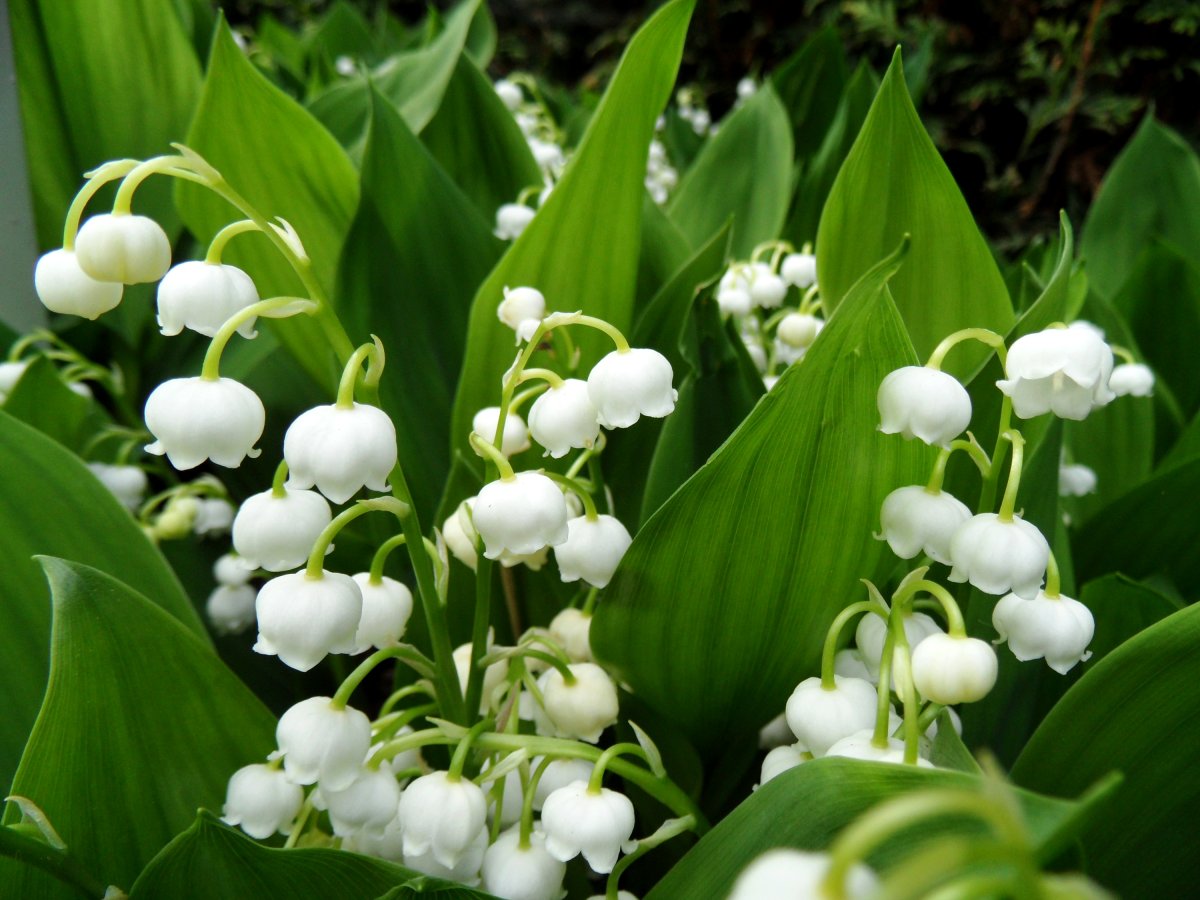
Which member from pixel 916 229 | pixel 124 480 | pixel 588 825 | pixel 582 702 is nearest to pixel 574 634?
pixel 582 702

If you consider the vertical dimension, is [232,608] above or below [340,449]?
below

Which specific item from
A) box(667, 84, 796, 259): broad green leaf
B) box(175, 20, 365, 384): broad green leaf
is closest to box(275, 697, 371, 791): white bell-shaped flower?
box(175, 20, 365, 384): broad green leaf

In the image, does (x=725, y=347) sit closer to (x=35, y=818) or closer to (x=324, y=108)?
(x=35, y=818)

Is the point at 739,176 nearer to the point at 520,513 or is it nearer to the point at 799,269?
the point at 799,269

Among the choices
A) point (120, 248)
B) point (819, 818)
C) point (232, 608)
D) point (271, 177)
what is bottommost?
point (232, 608)

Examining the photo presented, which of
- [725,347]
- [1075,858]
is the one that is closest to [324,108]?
[725,347]

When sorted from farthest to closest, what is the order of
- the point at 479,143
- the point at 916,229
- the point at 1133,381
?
the point at 479,143
the point at 1133,381
the point at 916,229
